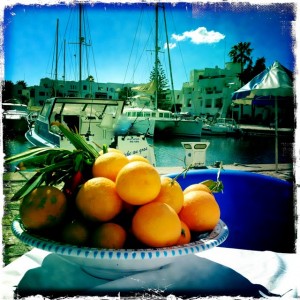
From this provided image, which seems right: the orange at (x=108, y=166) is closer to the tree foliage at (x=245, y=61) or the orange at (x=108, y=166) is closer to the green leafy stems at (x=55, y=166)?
the green leafy stems at (x=55, y=166)

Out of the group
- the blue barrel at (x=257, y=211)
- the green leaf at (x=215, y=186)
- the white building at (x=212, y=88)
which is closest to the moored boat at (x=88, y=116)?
the blue barrel at (x=257, y=211)

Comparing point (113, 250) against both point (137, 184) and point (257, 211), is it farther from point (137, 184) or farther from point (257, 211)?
point (257, 211)

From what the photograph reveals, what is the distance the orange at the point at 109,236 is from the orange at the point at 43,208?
0.11 metres

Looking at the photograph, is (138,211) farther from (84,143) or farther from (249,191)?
(249,191)

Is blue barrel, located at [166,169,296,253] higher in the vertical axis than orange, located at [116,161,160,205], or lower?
lower

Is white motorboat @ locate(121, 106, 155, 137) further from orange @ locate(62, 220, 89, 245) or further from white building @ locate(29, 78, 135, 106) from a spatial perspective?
orange @ locate(62, 220, 89, 245)

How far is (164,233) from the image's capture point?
75 cm

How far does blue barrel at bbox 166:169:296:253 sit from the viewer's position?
6.16ft

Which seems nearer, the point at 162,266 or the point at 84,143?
the point at 162,266

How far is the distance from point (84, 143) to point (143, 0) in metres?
0.50

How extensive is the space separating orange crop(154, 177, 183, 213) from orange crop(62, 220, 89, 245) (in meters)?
0.19

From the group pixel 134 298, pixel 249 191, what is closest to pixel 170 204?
pixel 134 298

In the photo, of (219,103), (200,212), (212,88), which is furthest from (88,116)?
(212,88)

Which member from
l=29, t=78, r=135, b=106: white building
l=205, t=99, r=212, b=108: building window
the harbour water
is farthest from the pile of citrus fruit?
l=205, t=99, r=212, b=108: building window
